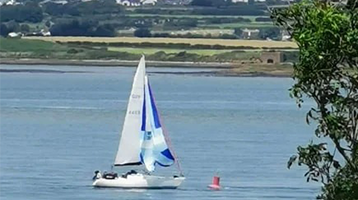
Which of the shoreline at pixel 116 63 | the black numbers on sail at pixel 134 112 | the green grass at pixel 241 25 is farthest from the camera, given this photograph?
the green grass at pixel 241 25

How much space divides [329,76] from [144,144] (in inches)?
1204

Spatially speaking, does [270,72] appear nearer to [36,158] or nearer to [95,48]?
[95,48]

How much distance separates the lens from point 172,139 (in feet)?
194

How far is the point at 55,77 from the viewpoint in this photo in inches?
5910

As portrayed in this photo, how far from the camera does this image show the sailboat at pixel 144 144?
40.2 metres

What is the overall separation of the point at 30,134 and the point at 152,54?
98009 mm

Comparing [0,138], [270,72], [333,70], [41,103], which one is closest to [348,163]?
[333,70]

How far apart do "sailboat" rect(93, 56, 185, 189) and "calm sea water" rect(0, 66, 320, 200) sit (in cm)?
44

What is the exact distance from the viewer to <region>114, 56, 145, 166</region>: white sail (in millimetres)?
42188

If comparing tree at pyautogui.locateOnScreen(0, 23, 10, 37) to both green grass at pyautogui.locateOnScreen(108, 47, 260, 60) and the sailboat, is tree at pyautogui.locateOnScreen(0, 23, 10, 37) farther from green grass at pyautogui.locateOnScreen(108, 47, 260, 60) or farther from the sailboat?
the sailboat

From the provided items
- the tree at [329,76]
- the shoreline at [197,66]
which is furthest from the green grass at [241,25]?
the tree at [329,76]

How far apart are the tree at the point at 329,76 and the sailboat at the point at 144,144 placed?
1102 inches

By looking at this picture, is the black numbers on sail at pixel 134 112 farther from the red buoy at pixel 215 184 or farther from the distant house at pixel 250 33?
the distant house at pixel 250 33

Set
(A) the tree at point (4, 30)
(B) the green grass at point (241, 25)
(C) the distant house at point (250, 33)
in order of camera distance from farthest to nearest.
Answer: (A) the tree at point (4, 30) < (B) the green grass at point (241, 25) < (C) the distant house at point (250, 33)
